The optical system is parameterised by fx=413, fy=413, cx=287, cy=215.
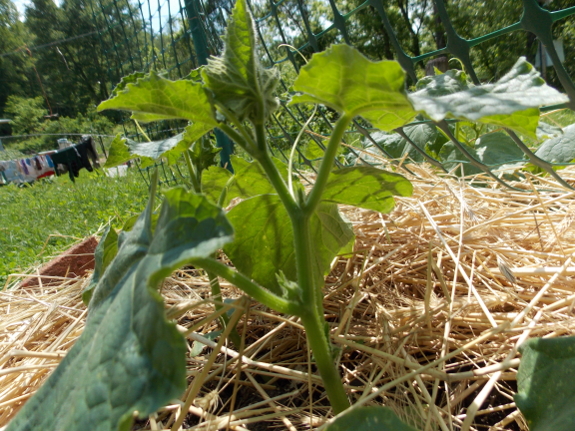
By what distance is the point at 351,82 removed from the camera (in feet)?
1.28

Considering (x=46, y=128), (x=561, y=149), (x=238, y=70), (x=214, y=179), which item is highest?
(x=46, y=128)

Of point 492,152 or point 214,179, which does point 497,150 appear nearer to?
point 492,152

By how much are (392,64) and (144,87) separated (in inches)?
9.8

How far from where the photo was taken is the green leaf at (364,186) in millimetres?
507

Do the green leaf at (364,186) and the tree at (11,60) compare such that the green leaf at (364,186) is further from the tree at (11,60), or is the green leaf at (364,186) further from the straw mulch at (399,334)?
the tree at (11,60)

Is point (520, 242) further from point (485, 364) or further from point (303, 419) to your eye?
point (303, 419)

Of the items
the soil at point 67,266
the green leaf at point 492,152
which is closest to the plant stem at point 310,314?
the soil at point 67,266

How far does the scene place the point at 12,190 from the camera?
5359 millimetres

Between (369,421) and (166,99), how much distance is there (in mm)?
368

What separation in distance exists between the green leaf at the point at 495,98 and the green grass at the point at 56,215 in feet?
5.41

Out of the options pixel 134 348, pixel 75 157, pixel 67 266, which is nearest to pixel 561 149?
pixel 134 348

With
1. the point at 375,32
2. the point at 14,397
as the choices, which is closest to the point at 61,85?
the point at 375,32

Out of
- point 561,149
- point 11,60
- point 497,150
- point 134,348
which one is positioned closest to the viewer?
point 134,348

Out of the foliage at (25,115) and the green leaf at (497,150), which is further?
the foliage at (25,115)
